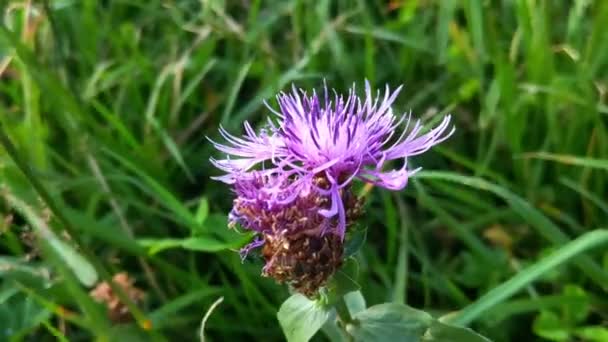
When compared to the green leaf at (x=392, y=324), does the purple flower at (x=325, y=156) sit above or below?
above

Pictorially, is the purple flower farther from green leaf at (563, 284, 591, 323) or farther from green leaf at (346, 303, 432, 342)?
green leaf at (563, 284, 591, 323)

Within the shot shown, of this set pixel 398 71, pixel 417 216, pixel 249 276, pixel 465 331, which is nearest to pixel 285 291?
pixel 249 276

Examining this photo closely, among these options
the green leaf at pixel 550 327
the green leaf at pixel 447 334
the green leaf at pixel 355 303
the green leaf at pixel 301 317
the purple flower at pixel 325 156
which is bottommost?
the green leaf at pixel 550 327

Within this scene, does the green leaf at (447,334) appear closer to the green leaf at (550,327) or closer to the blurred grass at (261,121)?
the blurred grass at (261,121)

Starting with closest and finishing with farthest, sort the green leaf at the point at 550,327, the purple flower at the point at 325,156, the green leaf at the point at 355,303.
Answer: the purple flower at the point at 325,156
the green leaf at the point at 355,303
the green leaf at the point at 550,327

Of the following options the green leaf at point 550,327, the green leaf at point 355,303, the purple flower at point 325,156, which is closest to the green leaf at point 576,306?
the green leaf at point 550,327

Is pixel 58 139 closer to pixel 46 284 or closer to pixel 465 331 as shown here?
pixel 46 284

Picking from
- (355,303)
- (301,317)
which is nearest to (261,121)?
(355,303)
